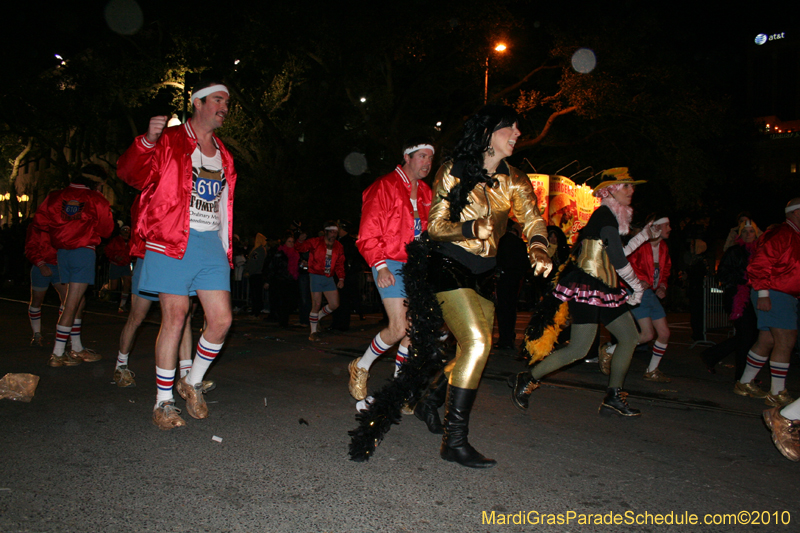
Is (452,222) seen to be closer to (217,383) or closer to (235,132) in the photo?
(217,383)

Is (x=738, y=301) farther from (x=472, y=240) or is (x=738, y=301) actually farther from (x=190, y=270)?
(x=190, y=270)

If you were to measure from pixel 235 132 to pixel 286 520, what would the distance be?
2465cm

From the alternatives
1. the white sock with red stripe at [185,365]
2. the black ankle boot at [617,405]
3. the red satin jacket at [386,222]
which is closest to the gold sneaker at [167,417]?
the white sock with red stripe at [185,365]

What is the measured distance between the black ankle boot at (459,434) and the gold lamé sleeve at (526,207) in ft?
2.96

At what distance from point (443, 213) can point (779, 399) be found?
13.1 feet

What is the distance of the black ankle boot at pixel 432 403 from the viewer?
423 centimetres

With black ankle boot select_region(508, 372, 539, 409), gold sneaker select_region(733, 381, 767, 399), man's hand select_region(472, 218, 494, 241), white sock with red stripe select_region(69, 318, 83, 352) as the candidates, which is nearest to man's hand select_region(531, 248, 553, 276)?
man's hand select_region(472, 218, 494, 241)

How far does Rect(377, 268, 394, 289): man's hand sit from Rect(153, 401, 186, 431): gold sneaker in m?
1.60

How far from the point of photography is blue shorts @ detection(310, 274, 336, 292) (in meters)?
10.0

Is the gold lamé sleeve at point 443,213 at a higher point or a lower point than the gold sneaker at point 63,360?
higher

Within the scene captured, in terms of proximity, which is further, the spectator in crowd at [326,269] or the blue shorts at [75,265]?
the spectator in crowd at [326,269]

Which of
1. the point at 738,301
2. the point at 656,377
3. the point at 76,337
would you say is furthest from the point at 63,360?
the point at 738,301

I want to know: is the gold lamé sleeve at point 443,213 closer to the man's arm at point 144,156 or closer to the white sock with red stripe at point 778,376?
the man's arm at point 144,156

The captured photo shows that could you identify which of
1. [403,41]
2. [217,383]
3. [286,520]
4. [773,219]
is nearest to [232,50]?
[403,41]
